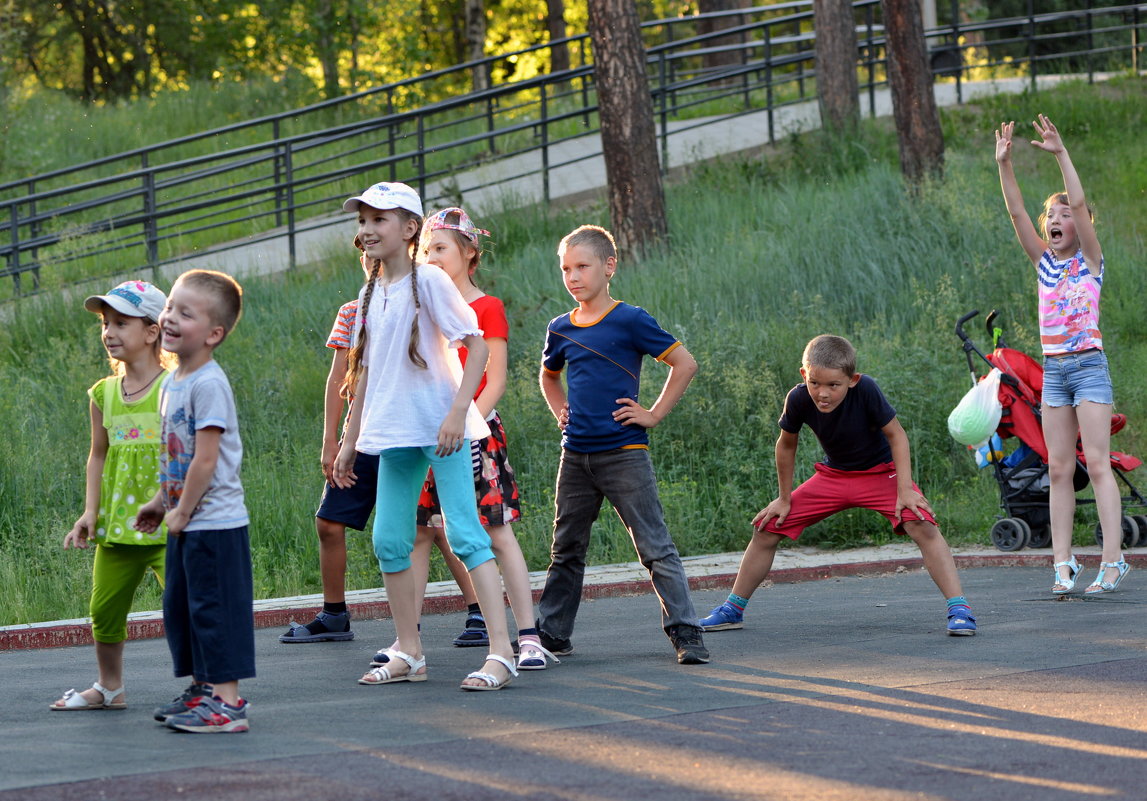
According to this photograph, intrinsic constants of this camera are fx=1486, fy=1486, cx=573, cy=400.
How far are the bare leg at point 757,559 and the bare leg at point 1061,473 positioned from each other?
168 centimetres

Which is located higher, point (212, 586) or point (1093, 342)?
point (1093, 342)

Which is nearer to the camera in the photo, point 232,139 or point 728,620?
point 728,620

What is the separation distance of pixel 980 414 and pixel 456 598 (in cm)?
359

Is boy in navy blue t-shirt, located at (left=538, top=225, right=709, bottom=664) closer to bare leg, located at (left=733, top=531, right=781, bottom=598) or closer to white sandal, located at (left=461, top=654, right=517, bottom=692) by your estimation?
white sandal, located at (left=461, top=654, right=517, bottom=692)

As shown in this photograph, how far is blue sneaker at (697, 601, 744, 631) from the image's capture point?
7289 millimetres

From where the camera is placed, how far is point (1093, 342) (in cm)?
782

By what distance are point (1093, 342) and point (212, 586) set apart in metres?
4.92

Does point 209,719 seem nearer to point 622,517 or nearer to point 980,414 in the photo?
point 622,517

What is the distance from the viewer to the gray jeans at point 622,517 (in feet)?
20.6

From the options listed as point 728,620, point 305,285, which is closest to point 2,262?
point 305,285

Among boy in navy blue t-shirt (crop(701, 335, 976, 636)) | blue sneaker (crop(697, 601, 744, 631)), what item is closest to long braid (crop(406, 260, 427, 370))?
boy in navy blue t-shirt (crop(701, 335, 976, 636))

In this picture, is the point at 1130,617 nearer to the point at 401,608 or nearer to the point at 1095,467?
the point at 1095,467

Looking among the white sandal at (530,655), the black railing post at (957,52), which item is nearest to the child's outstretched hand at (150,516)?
the white sandal at (530,655)

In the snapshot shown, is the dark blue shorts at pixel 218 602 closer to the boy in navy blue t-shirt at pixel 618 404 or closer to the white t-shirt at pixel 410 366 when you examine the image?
the white t-shirt at pixel 410 366
